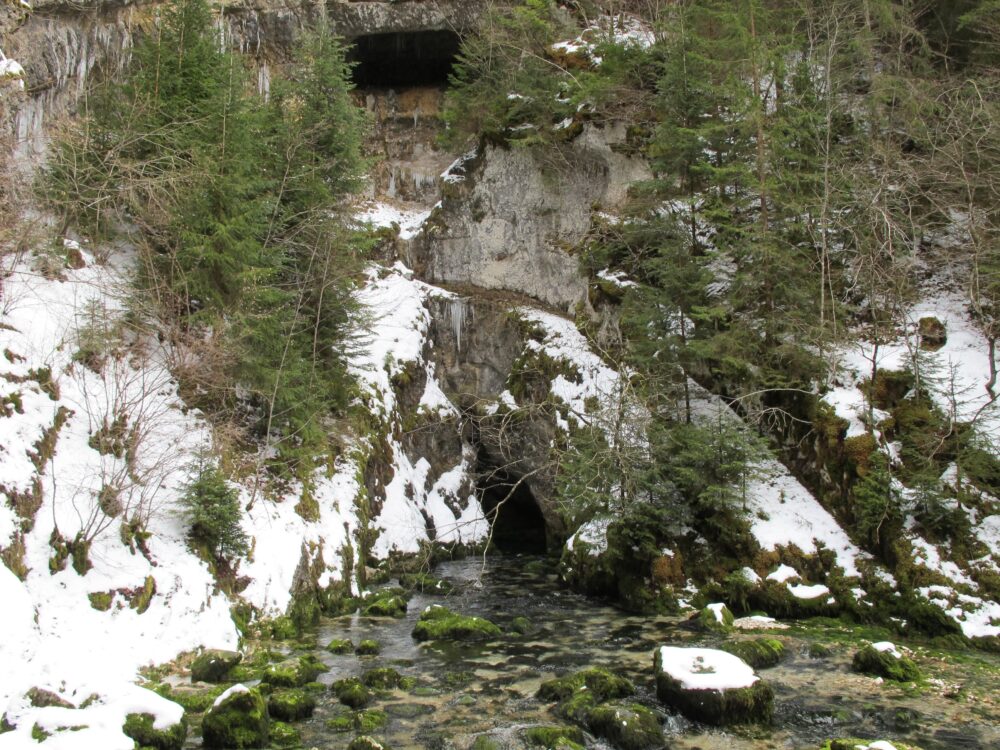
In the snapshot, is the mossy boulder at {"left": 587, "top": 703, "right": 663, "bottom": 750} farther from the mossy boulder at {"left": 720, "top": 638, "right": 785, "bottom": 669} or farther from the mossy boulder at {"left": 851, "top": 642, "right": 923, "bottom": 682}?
the mossy boulder at {"left": 851, "top": 642, "right": 923, "bottom": 682}

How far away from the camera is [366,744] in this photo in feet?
24.1

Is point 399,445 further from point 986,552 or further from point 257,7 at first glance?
point 257,7

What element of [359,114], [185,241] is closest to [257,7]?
[359,114]

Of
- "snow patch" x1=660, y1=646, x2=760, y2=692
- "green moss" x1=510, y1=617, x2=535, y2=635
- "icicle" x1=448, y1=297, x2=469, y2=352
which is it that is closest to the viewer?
"snow patch" x1=660, y1=646, x2=760, y2=692

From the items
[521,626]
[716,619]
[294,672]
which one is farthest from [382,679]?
[716,619]

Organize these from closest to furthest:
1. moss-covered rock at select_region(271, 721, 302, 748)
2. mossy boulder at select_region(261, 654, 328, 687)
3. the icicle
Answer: moss-covered rock at select_region(271, 721, 302, 748) < mossy boulder at select_region(261, 654, 328, 687) < the icicle

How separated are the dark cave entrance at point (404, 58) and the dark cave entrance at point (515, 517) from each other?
703 inches

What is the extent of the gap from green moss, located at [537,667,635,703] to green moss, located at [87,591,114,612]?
6066 mm

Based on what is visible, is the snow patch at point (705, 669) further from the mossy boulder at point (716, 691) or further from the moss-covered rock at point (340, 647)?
the moss-covered rock at point (340, 647)

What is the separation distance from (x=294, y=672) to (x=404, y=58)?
2784 centimetres

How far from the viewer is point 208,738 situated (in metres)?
7.56

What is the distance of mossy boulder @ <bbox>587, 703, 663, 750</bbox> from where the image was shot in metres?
7.77

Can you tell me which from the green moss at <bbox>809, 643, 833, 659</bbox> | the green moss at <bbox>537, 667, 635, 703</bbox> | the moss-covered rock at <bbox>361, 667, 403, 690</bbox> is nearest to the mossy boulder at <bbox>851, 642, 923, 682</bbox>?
the green moss at <bbox>809, 643, 833, 659</bbox>

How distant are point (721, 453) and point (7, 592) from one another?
1178 centimetres
